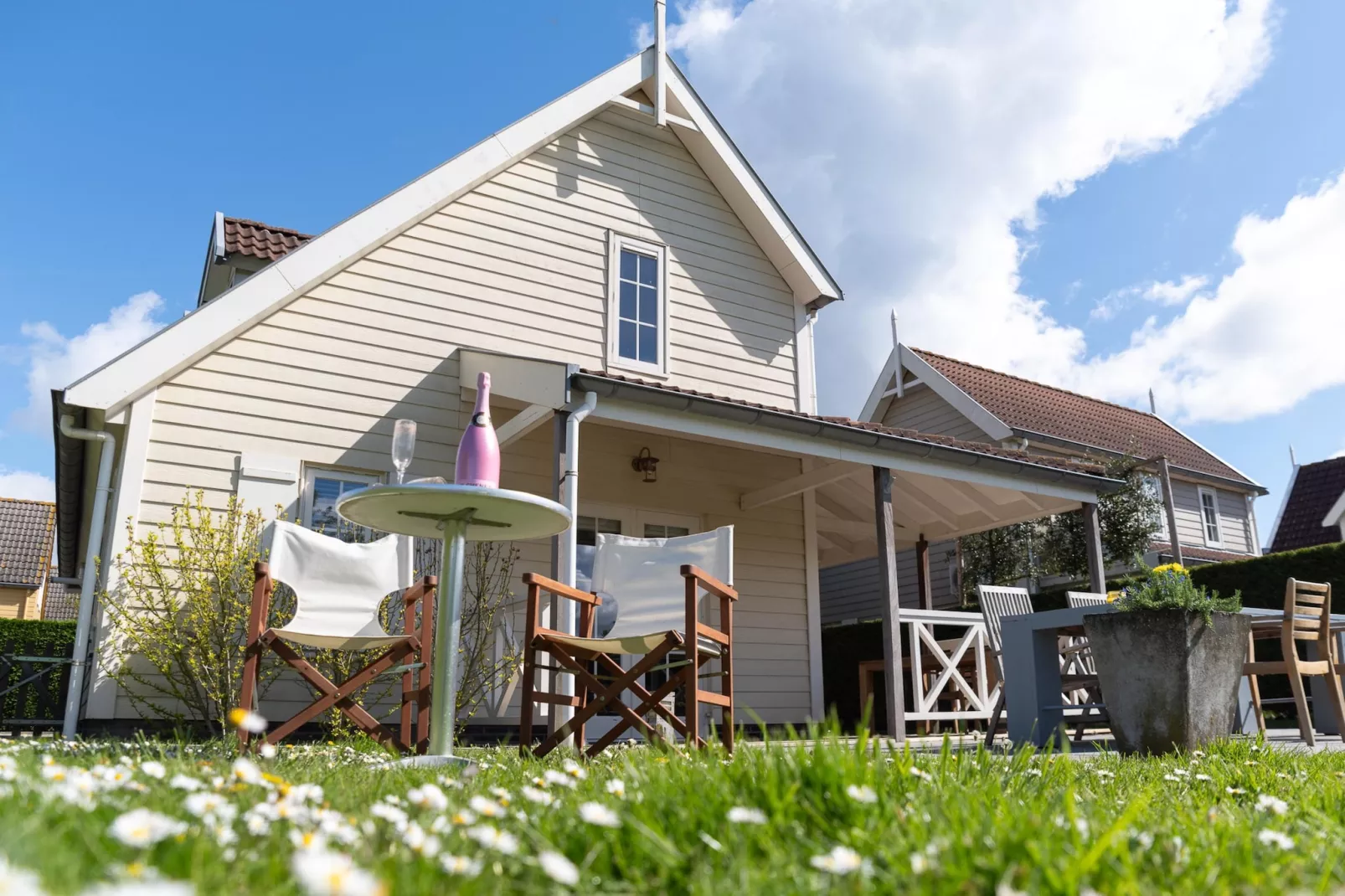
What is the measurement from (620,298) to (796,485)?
2081mm

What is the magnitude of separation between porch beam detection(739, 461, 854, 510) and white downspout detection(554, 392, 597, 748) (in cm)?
239

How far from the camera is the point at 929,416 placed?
16156mm

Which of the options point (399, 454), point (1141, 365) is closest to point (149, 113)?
point (399, 454)

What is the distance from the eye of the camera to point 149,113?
9500 millimetres

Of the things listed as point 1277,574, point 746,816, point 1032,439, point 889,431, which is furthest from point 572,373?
point 1032,439

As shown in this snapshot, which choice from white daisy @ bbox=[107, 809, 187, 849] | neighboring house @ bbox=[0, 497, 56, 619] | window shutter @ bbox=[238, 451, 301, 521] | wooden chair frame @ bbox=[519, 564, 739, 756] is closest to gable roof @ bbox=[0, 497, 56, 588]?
neighboring house @ bbox=[0, 497, 56, 619]

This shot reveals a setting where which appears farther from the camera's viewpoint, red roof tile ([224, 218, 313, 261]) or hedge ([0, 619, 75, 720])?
hedge ([0, 619, 75, 720])

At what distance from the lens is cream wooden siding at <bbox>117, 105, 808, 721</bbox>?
6094mm

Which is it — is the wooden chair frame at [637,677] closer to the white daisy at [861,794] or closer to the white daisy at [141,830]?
the white daisy at [861,794]

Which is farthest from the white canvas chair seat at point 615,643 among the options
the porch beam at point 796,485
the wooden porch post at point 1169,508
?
the wooden porch post at point 1169,508

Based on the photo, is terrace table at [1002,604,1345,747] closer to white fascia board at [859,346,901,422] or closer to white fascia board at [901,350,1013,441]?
white fascia board at [901,350,1013,441]

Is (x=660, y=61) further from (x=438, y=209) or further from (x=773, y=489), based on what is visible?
(x=773, y=489)

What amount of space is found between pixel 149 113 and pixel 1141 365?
16.5 m

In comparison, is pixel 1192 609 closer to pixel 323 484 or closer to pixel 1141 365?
pixel 323 484
